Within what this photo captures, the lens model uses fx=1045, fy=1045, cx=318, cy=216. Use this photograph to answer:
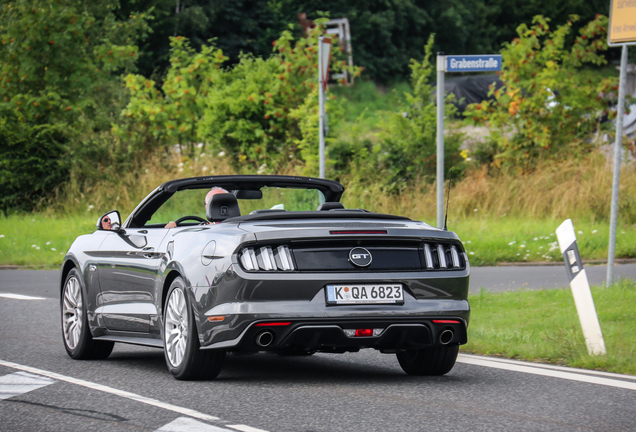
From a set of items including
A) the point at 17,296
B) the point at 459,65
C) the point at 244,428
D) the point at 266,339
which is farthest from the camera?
the point at 17,296

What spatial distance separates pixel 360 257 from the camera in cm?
658

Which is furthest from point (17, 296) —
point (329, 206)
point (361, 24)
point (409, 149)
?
point (361, 24)

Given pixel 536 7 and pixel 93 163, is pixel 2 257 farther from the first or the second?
pixel 536 7

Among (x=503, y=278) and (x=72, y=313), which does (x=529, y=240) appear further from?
(x=72, y=313)

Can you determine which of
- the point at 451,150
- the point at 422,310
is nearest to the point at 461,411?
the point at 422,310

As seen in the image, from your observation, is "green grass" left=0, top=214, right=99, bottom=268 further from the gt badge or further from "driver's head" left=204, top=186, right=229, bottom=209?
the gt badge

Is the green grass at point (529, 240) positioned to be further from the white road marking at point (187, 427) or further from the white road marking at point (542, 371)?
the white road marking at point (187, 427)

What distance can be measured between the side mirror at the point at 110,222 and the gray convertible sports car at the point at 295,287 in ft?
1.49

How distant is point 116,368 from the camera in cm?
779

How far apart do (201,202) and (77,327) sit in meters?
1.45

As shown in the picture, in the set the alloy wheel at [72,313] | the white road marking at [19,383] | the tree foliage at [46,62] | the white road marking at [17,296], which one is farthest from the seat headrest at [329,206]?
the tree foliage at [46,62]

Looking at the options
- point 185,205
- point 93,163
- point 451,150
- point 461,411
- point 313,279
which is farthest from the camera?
point 93,163

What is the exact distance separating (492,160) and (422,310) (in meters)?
19.5

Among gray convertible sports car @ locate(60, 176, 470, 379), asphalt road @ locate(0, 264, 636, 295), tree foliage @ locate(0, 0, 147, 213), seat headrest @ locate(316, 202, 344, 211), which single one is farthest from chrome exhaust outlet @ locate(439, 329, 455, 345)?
tree foliage @ locate(0, 0, 147, 213)
